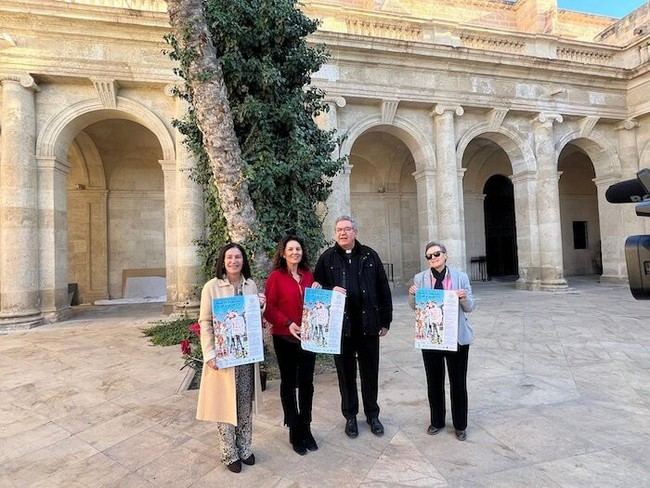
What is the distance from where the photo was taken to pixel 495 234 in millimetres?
18312

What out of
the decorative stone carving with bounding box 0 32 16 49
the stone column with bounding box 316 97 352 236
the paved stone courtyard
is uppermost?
the decorative stone carving with bounding box 0 32 16 49

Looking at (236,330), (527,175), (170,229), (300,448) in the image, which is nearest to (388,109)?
(527,175)

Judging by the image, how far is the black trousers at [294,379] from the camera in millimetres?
2926

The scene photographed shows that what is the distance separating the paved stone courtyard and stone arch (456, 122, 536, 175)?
7831 mm

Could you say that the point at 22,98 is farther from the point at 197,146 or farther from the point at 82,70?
the point at 197,146

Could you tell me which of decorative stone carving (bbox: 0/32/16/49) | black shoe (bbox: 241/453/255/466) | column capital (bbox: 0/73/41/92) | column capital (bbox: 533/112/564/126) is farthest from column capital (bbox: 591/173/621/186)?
decorative stone carving (bbox: 0/32/16/49)

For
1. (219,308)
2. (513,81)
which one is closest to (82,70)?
(219,308)

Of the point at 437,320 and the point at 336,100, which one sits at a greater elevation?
the point at 336,100

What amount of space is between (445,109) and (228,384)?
36.9 feet

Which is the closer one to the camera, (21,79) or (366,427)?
(366,427)

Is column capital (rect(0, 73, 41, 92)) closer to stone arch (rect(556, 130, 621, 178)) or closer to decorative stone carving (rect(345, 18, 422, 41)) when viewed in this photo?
decorative stone carving (rect(345, 18, 422, 41))

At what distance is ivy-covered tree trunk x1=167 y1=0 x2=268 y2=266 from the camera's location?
416 centimetres

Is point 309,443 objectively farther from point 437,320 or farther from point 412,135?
point 412,135

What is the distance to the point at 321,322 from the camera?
9.15 feet
